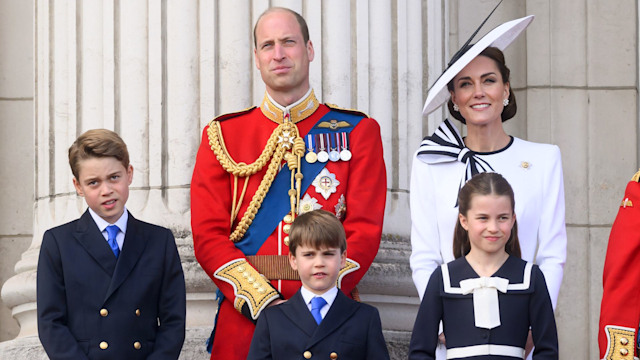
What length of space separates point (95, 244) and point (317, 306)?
0.94m

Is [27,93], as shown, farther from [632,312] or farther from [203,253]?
[632,312]

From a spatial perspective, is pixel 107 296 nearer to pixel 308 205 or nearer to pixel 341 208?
pixel 308 205

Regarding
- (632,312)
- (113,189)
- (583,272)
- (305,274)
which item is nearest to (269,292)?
(305,274)

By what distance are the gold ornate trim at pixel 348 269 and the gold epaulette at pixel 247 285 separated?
262 millimetres

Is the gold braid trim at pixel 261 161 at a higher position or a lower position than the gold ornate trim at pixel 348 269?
higher

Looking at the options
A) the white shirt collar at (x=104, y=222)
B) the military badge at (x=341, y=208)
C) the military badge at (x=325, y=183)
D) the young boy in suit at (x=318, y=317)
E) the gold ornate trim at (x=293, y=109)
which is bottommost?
the young boy in suit at (x=318, y=317)

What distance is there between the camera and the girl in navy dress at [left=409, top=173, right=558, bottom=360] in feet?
16.5

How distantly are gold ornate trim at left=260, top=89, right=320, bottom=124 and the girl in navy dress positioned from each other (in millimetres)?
1084

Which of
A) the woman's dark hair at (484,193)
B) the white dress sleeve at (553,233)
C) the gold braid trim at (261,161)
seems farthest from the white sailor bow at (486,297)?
Result: the gold braid trim at (261,161)

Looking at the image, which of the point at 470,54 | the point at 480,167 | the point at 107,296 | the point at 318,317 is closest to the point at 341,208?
the point at 480,167

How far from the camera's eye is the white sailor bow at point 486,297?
5027 millimetres

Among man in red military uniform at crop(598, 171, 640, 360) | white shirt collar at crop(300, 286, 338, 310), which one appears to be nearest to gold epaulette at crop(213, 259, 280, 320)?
white shirt collar at crop(300, 286, 338, 310)

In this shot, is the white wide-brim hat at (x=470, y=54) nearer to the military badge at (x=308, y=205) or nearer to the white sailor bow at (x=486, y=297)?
the military badge at (x=308, y=205)

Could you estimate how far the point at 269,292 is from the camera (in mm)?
5531
